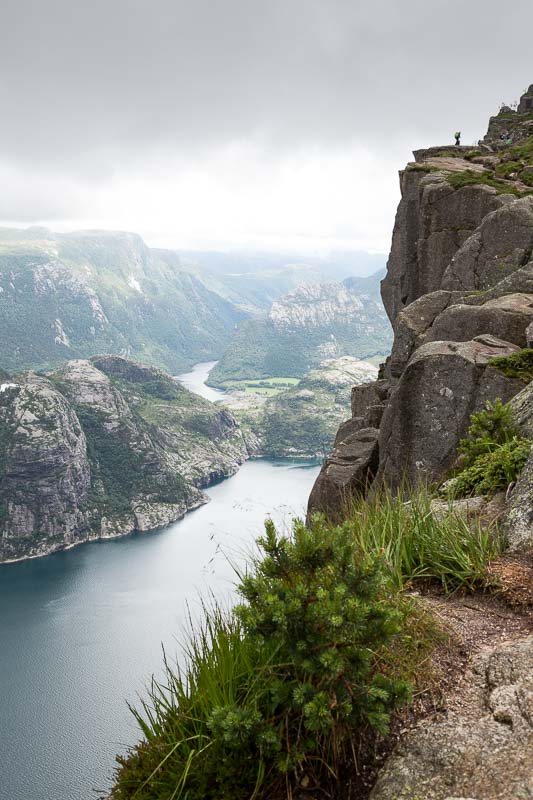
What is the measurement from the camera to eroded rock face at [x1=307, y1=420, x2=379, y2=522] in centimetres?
1880

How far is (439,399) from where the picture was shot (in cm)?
1422

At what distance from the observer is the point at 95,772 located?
255 feet

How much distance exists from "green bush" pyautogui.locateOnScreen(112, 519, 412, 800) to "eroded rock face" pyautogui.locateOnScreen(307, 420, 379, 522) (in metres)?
13.4

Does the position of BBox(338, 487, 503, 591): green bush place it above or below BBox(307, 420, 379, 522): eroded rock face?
above

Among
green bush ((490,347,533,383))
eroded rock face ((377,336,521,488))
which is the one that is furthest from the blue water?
green bush ((490,347,533,383))

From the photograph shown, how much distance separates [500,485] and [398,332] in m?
15.0

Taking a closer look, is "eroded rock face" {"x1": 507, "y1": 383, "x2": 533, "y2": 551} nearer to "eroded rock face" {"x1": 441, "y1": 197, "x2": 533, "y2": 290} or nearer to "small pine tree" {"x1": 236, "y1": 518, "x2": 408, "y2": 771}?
"small pine tree" {"x1": 236, "y1": 518, "x2": 408, "y2": 771}

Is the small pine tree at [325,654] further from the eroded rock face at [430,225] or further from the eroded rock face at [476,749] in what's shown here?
the eroded rock face at [430,225]

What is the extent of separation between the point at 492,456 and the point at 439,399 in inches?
222

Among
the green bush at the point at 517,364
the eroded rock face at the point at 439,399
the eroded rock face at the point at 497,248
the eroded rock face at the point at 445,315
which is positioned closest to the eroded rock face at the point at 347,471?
the eroded rock face at the point at 445,315

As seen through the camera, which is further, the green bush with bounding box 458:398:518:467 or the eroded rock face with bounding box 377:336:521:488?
the eroded rock face with bounding box 377:336:521:488

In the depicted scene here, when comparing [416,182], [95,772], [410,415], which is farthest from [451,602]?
[95,772]

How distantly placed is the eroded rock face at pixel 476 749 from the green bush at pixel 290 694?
0.33 metres

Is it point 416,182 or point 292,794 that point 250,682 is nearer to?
point 292,794
